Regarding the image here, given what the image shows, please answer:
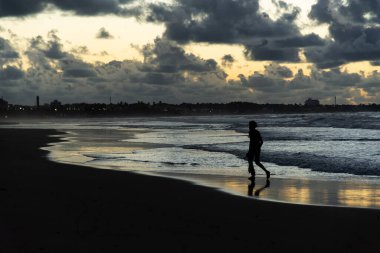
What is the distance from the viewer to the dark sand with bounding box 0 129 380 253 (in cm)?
784

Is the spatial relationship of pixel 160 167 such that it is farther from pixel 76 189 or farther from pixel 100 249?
pixel 100 249

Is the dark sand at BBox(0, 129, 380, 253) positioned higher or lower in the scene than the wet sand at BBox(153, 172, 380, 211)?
higher

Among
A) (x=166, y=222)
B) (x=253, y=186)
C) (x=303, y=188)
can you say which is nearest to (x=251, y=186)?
(x=253, y=186)

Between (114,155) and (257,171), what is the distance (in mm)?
9849

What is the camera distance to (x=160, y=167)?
20438mm

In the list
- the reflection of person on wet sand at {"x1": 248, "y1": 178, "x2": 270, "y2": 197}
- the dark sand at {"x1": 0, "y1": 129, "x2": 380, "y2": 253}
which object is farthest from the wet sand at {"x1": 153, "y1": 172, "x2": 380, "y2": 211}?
the dark sand at {"x1": 0, "y1": 129, "x2": 380, "y2": 253}

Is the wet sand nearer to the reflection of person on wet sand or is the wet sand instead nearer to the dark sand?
the reflection of person on wet sand

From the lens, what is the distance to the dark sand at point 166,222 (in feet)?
25.7

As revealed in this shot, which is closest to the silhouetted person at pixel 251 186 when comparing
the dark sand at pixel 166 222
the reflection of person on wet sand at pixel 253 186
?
the reflection of person on wet sand at pixel 253 186

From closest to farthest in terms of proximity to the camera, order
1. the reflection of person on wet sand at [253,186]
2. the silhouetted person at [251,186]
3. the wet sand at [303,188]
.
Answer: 1. the wet sand at [303,188]
2. the reflection of person on wet sand at [253,186]
3. the silhouetted person at [251,186]

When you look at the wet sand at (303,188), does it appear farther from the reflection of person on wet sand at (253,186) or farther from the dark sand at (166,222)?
the dark sand at (166,222)

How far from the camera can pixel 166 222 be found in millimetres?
9461

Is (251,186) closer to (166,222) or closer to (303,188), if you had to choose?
(303,188)

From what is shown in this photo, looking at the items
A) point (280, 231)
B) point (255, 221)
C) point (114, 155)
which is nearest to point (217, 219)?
point (255, 221)
